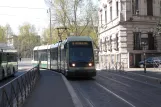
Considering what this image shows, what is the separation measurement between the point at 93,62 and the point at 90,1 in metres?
39.8

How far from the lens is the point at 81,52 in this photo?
77.5 ft

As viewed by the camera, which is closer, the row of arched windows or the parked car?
the parked car

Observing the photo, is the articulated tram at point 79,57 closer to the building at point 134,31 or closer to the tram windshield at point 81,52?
the tram windshield at point 81,52

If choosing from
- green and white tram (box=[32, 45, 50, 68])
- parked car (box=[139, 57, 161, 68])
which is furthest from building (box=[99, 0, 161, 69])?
green and white tram (box=[32, 45, 50, 68])

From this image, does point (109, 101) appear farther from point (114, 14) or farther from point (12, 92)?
point (114, 14)

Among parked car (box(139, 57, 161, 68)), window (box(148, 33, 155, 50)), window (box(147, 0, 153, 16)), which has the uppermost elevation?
window (box(147, 0, 153, 16))

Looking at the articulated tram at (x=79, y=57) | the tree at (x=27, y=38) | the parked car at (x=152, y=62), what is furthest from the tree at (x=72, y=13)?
the tree at (x=27, y=38)

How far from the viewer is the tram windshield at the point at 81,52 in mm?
23391

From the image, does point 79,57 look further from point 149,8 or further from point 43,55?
point 149,8

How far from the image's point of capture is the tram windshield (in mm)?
23391

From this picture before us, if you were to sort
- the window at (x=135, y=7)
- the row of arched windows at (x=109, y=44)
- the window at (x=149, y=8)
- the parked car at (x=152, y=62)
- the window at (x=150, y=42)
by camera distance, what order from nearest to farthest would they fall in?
the parked car at (x=152, y=62)
the window at (x=135, y=7)
the window at (x=150, y=42)
the window at (x=149, y=8)
the row of arched windows at (x=109, y=44)

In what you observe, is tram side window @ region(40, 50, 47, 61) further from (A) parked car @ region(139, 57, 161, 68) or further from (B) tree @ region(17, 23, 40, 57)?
(B) tree @ region(17, 23, 40, 57)

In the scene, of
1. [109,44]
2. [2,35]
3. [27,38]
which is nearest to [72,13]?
[109,44]

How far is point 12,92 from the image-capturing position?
969 centimetres
